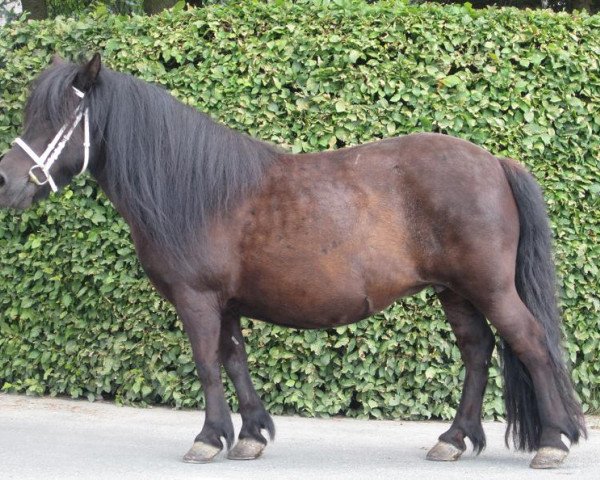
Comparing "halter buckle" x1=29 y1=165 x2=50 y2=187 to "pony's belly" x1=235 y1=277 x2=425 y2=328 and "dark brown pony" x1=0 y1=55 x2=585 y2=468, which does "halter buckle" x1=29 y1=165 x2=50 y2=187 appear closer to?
"dark brown pony" x1=0 y1=55 x2=585 y2=468

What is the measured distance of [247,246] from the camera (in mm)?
5422

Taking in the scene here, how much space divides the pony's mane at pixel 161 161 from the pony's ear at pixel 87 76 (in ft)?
0.11

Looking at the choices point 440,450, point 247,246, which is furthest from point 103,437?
point 440,450

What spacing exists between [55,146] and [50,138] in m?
0.06

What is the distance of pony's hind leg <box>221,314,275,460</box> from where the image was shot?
559cm

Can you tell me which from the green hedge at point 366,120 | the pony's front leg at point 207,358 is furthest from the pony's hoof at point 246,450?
the green hedge at point 366,120

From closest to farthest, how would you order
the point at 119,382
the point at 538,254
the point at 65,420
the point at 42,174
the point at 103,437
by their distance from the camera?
the point at 42,174 → the point at 538,254 → the point at 103,437 → the point at 65,420 → the point at 119,382

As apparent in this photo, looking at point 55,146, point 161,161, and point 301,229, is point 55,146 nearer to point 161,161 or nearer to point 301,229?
point 161,161

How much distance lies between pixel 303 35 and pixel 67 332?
9.97ft

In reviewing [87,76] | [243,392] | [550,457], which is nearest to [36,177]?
[87,76]

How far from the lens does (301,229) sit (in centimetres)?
540

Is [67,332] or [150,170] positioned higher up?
[150,170]

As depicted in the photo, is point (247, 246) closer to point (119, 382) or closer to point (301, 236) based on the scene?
point (301, 236)

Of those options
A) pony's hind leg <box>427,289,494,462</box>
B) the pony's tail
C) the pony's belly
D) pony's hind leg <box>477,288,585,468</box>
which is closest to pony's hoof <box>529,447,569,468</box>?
pony's hind leg <box>477,288,585,468</box>
